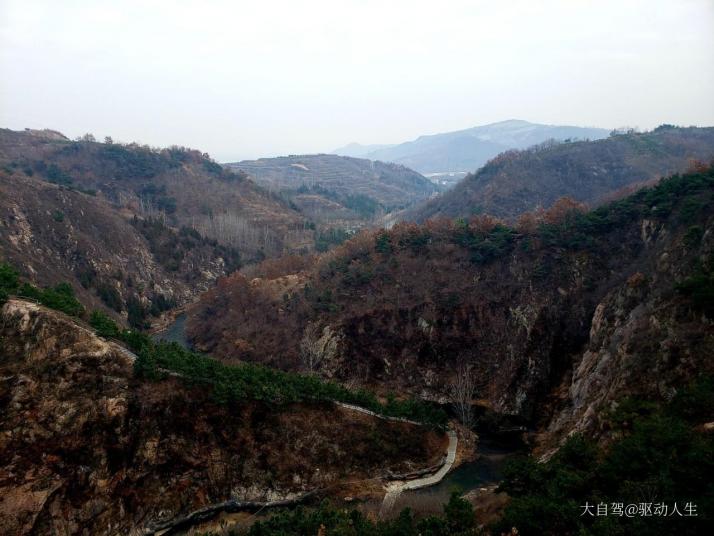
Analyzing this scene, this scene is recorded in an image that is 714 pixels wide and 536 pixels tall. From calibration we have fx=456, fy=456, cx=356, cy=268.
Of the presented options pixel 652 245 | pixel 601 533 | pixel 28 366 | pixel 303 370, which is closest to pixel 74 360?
pixel 28 366

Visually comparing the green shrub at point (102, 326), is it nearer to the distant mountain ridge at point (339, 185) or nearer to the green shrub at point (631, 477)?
the green shrub at point (631, 477)

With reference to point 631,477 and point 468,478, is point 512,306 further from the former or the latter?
point 631,477

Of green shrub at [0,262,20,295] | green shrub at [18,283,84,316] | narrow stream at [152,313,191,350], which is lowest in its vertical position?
narrow stream at [152,313,191,350]

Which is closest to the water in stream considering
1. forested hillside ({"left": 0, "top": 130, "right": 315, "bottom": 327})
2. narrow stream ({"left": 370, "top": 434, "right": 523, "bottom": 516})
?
narrow stream ({"left": 370, "top": 434, "right": 523, "bottom": 516})

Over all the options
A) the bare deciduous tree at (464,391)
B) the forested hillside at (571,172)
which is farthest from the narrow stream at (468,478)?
the forested hillside at (571,172)

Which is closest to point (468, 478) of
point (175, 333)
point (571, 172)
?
point (175, 333)

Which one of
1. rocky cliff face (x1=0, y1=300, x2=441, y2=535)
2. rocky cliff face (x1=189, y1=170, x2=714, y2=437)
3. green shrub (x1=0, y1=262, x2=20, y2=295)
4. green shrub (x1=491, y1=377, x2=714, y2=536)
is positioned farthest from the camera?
green shrub (x1=0, y1=262, x2=20, y2=295)

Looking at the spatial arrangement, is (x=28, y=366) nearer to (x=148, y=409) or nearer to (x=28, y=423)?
(x=28, y=423)

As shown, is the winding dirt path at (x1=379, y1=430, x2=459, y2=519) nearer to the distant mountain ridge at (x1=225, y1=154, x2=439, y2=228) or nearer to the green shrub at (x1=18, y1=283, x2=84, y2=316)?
the green shrub at (x1=18, y1=283, x2=84, y2=316)
